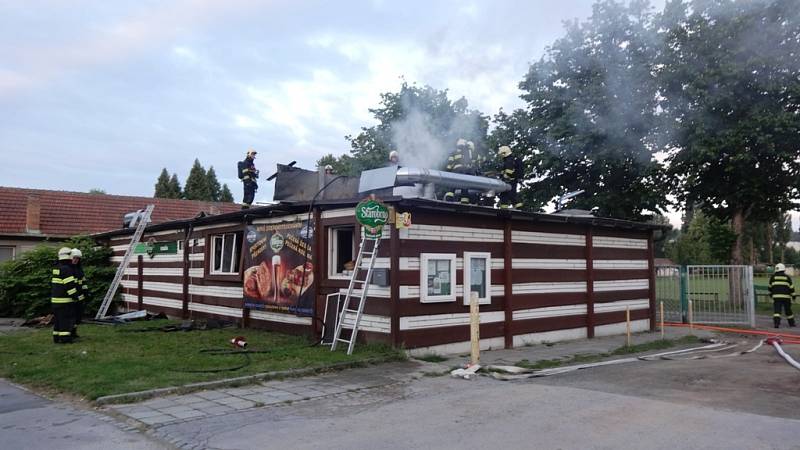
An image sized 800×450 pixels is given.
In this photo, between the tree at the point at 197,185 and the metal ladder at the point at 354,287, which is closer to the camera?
the metal ladder at the point at 354,287

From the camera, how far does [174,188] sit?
63000 millimetres

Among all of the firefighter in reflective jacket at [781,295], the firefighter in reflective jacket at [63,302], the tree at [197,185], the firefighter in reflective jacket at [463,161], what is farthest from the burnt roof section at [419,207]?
the tree at [197,185]

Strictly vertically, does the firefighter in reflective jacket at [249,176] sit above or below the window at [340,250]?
above

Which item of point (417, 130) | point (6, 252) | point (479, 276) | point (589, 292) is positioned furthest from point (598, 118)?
point (6, 252)

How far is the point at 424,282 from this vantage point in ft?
33.8

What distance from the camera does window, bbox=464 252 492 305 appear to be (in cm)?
1102

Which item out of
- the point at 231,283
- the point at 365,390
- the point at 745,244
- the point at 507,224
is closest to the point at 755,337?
the point at 507,224

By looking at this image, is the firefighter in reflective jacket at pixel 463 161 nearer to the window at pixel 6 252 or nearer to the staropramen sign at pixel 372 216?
the staropramen sign at pixel 372 216

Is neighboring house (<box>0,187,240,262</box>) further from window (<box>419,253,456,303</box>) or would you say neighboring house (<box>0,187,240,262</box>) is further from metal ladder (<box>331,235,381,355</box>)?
window (<box>419,253,456,303</box>)

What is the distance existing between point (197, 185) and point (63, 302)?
53241 millimetres

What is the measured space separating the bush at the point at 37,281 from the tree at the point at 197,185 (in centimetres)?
4297

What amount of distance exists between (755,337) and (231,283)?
42.8 feet

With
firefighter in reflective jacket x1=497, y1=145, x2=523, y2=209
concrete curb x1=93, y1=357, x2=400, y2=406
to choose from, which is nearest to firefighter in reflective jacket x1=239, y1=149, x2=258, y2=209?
firefighter in reflective jacket x1=497, y1=145, x2=523, y2=209

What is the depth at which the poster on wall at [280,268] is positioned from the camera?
11.6 m
